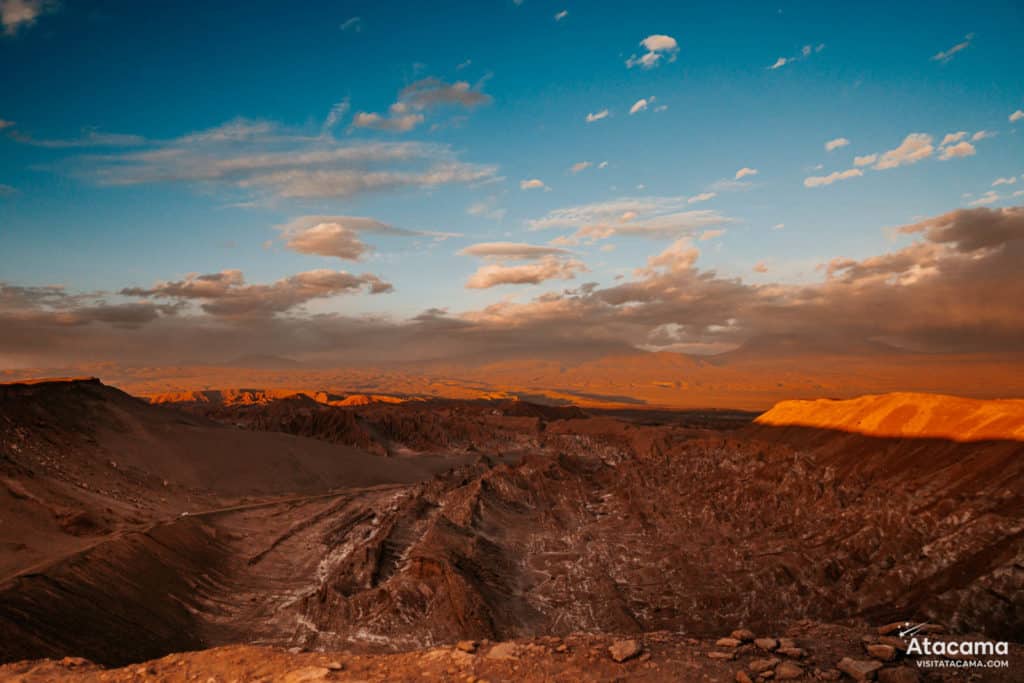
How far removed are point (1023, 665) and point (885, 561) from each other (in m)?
14.5

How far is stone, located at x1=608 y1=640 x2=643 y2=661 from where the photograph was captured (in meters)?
8.70

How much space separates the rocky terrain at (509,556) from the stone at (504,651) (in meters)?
0.06

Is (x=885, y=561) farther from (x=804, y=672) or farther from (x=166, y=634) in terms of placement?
(x=166, y=634)

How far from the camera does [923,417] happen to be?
107 ft

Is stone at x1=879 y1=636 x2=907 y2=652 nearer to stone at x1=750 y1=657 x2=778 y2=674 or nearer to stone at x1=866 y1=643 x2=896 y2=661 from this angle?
stone at x1=866 y1=643 x2=896 y2=661

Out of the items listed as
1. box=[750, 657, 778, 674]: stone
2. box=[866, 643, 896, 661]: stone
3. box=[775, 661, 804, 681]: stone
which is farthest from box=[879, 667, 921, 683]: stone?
box=[750, 657, 778, 674]: stone

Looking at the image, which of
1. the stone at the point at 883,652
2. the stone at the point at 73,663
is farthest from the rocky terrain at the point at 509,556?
the stone at the point at 73,663

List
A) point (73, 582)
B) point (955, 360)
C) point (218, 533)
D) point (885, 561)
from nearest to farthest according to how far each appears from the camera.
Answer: point (73, 582)
point (885, 561)
point (218, 533)
point (955, 360)

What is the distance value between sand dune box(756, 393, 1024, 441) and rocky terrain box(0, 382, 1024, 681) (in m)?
0.42

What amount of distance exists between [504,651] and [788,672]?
13.7 feet

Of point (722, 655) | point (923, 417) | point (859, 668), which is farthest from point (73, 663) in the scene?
point (923, 417)

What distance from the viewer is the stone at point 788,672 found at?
7.48 m

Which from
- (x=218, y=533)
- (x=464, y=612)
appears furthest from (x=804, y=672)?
(x=218, y=533)

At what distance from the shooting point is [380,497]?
3941 centimetres
